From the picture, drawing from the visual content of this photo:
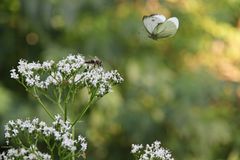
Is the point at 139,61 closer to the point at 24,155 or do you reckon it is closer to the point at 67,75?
the point at 67,75

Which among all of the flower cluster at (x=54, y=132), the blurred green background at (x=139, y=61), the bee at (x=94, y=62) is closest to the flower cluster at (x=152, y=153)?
the flower cluster at (x=54, y=132)

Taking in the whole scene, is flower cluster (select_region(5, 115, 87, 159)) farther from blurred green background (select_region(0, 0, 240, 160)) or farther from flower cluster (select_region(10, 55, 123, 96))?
blurred green background (select_region(0, 0, 240, 160))

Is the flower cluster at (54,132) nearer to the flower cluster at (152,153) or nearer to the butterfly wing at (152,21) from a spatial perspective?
the flower cluster at (152,153)

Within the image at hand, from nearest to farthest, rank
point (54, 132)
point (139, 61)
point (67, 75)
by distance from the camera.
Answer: point (54, 132) < point (67, 75) < point (139, 61)

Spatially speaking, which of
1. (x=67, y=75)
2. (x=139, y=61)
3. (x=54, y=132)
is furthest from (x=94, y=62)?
(x=139, y=61)

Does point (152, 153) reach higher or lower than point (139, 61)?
lower
